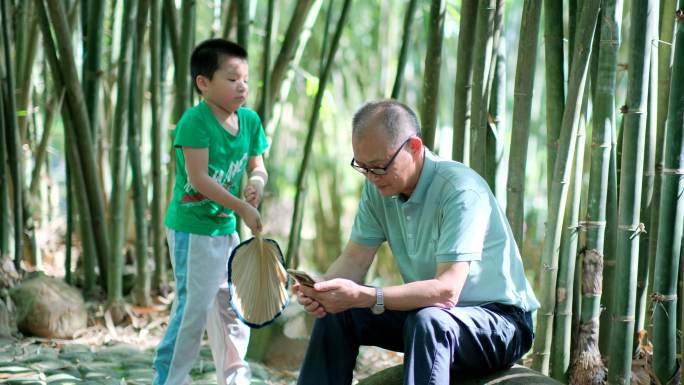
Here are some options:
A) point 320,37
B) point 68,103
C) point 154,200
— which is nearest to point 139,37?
point 68,103

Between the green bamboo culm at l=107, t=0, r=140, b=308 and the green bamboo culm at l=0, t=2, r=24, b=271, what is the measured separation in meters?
0.47

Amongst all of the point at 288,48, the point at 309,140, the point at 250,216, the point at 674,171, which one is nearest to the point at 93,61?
the point at 288,48

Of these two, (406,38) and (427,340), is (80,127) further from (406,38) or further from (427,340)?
(427,340)

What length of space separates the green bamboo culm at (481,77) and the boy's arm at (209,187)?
71cm

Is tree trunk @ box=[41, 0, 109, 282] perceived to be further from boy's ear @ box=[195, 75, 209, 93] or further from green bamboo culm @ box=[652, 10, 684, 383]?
green bamboo culm @ box=[652, 10, 684, 383]

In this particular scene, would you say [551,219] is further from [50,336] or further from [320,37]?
[320,37]

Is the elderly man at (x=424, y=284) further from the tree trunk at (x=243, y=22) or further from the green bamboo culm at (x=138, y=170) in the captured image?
the green bamboo culm at (x=138, y=170)

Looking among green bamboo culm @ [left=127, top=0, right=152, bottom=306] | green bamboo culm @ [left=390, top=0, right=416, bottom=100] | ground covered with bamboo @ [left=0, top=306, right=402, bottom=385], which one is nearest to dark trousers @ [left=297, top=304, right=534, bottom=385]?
ground covered with bamboo @ [left=0, top=306, right=402, bottom=385]

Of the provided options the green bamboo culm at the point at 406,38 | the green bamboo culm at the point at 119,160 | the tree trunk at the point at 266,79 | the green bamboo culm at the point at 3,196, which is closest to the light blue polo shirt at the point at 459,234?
the green bamboo culm at the point at 406,38

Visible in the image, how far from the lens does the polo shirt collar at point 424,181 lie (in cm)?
230

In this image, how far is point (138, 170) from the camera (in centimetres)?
406

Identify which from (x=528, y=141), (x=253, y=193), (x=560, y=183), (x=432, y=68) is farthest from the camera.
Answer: (x=432, y=68)

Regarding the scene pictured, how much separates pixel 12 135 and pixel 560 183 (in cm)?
261

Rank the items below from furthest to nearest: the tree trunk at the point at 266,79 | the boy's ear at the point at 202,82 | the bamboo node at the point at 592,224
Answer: the tree trunk at the point at 266,79 → the boy's ear at the point at 202,82 → the bamboo node at the point at 592,224
